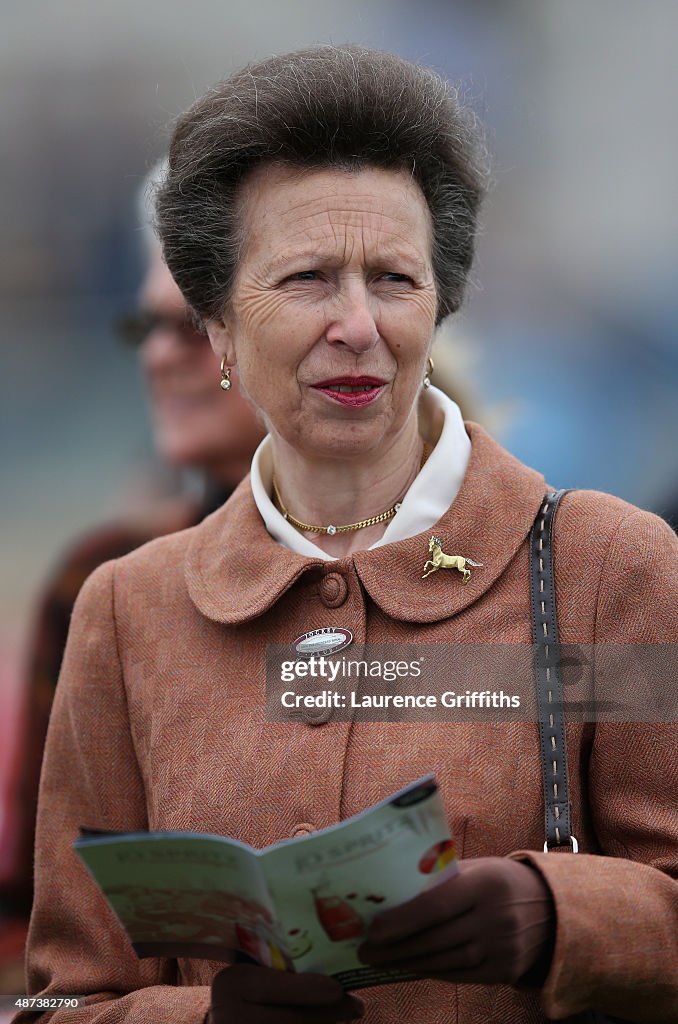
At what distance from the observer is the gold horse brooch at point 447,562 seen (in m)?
2.43

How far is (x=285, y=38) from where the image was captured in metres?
4.38

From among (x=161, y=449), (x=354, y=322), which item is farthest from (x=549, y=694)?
(x=161, y=449)

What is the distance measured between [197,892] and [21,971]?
86.8 inches

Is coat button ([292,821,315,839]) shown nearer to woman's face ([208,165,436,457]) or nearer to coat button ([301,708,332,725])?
coat button ([301,708,332,725])

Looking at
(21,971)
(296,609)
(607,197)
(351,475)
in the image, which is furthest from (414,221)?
(21,971)

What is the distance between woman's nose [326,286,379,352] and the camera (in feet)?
7.91

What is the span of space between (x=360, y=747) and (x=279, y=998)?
471 mm

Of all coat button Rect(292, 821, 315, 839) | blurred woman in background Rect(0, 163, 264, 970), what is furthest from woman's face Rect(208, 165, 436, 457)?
blurred woman in background Rect(0, 163, 264, 970)

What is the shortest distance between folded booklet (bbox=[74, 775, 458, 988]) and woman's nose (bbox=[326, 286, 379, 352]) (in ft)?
2.96

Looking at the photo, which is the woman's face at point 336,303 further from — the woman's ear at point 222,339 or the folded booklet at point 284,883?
the folded booklet at point 284,883

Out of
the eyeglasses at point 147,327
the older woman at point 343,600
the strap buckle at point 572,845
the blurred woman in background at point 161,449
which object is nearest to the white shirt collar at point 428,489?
the older woman at point 343,600

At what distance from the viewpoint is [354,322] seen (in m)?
2.41

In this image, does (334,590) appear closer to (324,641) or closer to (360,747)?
(324,641)

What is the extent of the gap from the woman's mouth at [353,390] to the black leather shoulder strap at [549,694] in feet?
1.26
